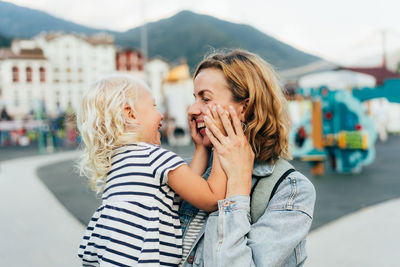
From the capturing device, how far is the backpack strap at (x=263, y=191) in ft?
4.80

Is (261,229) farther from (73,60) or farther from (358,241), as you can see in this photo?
(73,60)

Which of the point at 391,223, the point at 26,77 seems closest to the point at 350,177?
the point at 391,223

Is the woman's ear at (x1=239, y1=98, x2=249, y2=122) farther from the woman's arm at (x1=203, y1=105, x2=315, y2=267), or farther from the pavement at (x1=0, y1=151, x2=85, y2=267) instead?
the pavement at (x1=0, y1=151, x2=85, y2=267)

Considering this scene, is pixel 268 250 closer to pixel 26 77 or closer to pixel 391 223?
pixel 391 223

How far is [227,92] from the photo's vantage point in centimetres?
157

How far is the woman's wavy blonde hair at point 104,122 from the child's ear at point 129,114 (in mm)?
12

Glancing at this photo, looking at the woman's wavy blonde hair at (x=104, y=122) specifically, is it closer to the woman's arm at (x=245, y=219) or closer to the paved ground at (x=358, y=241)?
the woman's arm at (x=245, y=219)

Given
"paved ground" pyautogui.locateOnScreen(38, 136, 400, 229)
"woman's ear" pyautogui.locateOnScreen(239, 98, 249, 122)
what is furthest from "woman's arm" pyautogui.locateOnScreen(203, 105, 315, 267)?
"paved ground" pyautogui.locateOnScreen(38, 136, 400, 229)

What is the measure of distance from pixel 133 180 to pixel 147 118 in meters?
0.31

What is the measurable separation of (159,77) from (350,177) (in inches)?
1738

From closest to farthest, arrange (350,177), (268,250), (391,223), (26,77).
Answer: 1. (268,250)
2. (391,223)
3. (350,177)
4. (26,77)

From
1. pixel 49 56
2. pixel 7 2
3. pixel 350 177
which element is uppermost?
pixel 49 56

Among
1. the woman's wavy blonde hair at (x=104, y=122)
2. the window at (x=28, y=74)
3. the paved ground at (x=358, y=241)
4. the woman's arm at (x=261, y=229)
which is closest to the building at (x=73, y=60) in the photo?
the window at (x=28, y=74)

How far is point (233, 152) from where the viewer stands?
144 cm
